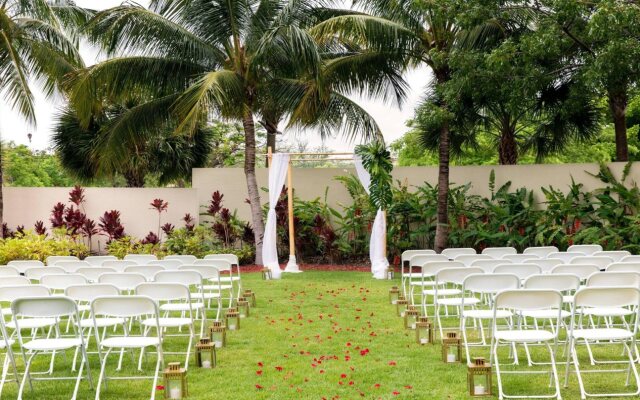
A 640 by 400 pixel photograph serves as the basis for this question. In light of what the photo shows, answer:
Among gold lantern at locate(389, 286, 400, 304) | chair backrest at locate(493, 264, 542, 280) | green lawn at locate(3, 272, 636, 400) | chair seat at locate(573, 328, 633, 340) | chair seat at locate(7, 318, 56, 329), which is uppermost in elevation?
chair backrest at locate(493, 264, 542, 280)

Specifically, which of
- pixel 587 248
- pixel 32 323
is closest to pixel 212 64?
pixel 587 248

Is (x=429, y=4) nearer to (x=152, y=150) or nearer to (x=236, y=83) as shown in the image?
(x=236, y=83)

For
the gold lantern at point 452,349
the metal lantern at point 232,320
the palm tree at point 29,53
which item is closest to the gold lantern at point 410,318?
the gold lantern at point 452,349

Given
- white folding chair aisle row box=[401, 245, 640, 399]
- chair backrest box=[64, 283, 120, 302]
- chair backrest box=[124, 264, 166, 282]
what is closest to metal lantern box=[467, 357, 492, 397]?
white folding chair aisle row box=[401, 245, 640, 399]

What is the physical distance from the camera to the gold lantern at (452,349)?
6480mm

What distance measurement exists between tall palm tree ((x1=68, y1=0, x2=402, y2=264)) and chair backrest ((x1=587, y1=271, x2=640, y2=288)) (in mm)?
8404

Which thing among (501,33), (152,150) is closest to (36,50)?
(152,150)

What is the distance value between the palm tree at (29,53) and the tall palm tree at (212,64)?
3.54 feet

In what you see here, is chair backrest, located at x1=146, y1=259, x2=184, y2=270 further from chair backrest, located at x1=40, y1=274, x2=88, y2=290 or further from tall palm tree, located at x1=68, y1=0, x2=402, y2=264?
tall palm tree, located at x1=68, y1=0, x2=402, y2=264

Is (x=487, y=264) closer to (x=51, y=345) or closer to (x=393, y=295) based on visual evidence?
(x=393, y=295)

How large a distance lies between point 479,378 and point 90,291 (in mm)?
3107

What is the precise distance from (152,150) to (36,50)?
227 inches

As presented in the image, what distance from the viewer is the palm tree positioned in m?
14.8

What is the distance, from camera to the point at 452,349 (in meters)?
6.53
